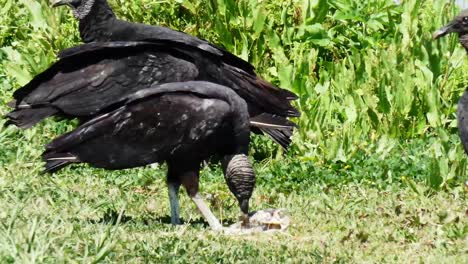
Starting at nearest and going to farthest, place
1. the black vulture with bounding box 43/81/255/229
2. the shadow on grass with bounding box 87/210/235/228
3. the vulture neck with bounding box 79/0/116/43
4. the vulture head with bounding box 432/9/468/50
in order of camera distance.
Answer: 1. the black vulture with bounding box 43/81/255/229
2. the shadow on grass with bounding box 87/210/235/228
3. the vulture neck with bounding box 79/0/116/43
4. the vulture head with bounding box 432/9/468/50

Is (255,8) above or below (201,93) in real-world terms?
below

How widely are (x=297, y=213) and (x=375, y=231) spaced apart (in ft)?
2.24

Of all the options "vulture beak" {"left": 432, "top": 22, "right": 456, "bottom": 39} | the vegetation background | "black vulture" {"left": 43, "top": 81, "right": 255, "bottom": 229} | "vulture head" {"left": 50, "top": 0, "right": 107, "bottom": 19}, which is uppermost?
"vulture head" {"left": 50, "top": 0, "right": 107, "bottom": 19}

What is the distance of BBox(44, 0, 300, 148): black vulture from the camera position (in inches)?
256

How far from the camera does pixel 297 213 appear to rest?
6773 mm

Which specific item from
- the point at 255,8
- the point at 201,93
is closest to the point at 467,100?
the point at 201,93

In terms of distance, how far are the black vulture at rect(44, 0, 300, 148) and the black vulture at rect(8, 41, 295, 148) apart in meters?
0.02

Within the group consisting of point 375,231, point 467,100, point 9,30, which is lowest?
point 9,30

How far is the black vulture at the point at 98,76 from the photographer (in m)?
6.10

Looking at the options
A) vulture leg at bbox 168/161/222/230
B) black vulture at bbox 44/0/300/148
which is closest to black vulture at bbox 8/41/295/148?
black vulture at bbox 44/0/300/148

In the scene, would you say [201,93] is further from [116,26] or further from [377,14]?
[377,14]

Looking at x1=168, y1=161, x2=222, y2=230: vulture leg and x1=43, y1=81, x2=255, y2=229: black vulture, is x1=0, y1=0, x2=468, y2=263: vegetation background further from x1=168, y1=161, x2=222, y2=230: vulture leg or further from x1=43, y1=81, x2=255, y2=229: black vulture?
x1=43, y1=81, x2=255, y2=229: black vulture

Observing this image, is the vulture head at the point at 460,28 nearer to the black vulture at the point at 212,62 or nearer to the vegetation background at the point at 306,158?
the vegetation background at the point at 306,158

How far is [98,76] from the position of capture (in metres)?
6.21
